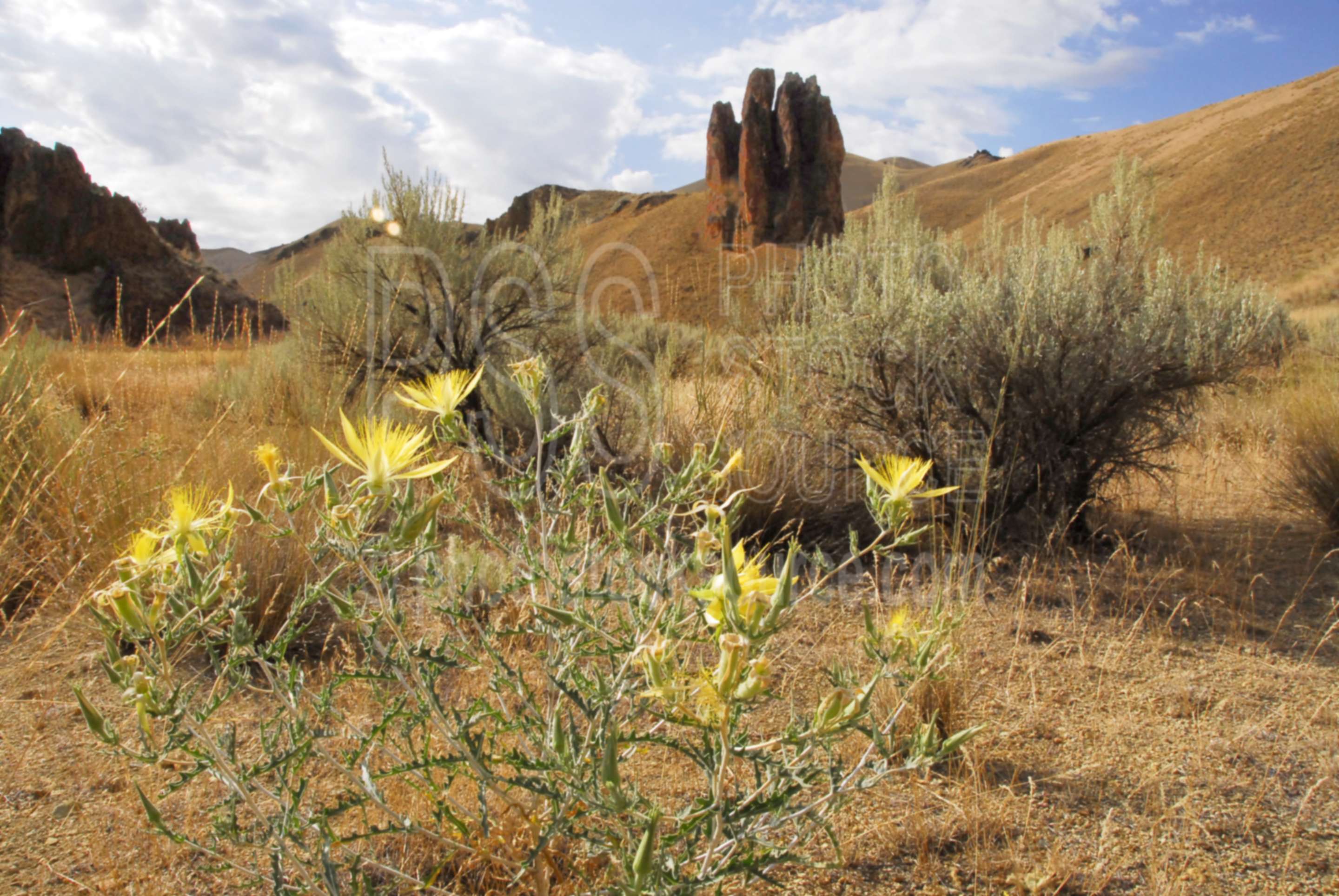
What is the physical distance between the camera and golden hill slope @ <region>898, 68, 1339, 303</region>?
84.2 feet

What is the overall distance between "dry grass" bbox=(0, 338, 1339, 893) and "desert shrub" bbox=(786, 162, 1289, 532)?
389mm

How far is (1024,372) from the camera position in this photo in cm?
323

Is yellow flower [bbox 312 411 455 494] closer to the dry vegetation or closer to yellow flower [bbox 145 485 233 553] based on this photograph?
yellow flower [bbox 145 485 233 553]

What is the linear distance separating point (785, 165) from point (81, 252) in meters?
23.9

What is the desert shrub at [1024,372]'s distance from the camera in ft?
10.4

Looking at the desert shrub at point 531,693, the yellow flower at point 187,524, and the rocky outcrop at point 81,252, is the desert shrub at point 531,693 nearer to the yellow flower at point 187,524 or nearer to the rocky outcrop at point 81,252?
the yellow flower at point 187,524

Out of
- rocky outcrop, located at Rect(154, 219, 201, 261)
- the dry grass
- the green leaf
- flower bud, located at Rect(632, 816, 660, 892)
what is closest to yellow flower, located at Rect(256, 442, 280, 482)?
the green leaf

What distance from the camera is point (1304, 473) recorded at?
11.7ft

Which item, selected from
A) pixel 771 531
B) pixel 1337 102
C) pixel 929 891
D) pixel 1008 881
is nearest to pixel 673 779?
pixel 929 891

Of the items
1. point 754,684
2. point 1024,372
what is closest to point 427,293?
point 1024,372

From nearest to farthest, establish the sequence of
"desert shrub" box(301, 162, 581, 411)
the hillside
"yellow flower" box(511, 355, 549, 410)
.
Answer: "yellow flower" box(511, 355, 549, 410)
"desert shrub" box(301, 162, 581, 411)
the hillside

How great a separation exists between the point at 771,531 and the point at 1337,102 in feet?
149

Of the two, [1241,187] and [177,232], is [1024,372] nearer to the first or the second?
[1241,187]

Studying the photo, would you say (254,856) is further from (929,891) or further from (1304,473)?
(1304,473)
